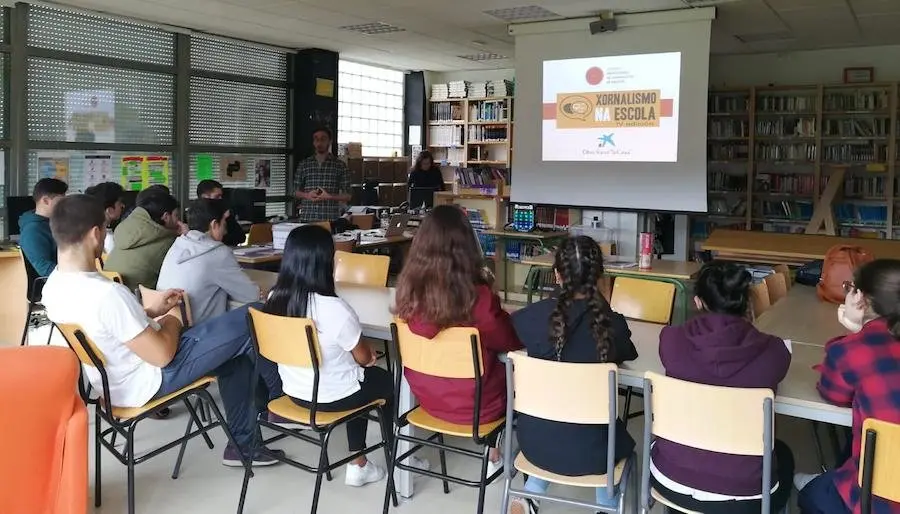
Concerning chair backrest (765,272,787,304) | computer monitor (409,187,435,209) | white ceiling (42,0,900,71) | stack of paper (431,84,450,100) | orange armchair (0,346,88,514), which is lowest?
orange armchair (0,346,88,514)

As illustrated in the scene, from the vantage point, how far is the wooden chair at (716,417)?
79.4 inches

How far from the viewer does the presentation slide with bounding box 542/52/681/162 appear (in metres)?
7.04

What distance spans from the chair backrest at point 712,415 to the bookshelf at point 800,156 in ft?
21.6

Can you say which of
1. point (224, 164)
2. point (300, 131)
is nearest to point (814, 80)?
point (300, 131)

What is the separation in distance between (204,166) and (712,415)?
7054 mm

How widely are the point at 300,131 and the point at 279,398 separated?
6481 millimetres

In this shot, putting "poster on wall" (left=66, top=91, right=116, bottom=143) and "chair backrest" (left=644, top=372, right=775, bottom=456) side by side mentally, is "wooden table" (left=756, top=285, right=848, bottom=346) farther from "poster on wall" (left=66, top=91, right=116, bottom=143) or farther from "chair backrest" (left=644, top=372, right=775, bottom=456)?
"poster on wall" (left=66, top=91, right=116, bottom=143)

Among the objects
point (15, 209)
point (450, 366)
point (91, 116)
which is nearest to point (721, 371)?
point (450, 366)

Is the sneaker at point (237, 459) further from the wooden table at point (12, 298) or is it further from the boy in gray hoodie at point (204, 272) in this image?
the wooden table at point (12, 298)

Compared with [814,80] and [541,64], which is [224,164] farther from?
[814,80]

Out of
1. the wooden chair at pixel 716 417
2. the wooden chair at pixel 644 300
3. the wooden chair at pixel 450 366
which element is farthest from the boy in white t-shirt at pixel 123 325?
the wooden chair at pixel 644 300

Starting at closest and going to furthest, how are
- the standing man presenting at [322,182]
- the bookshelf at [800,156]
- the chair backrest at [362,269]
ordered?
the chair backrest at [362,269] < the standing man presenting at [322,182] < the bookshelf at [800,156]

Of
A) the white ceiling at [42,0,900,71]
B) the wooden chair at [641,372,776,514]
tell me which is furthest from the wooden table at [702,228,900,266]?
the wooden chair at [641,372,776,514]

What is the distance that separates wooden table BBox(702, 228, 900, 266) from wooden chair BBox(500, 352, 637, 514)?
3540 millimetres
